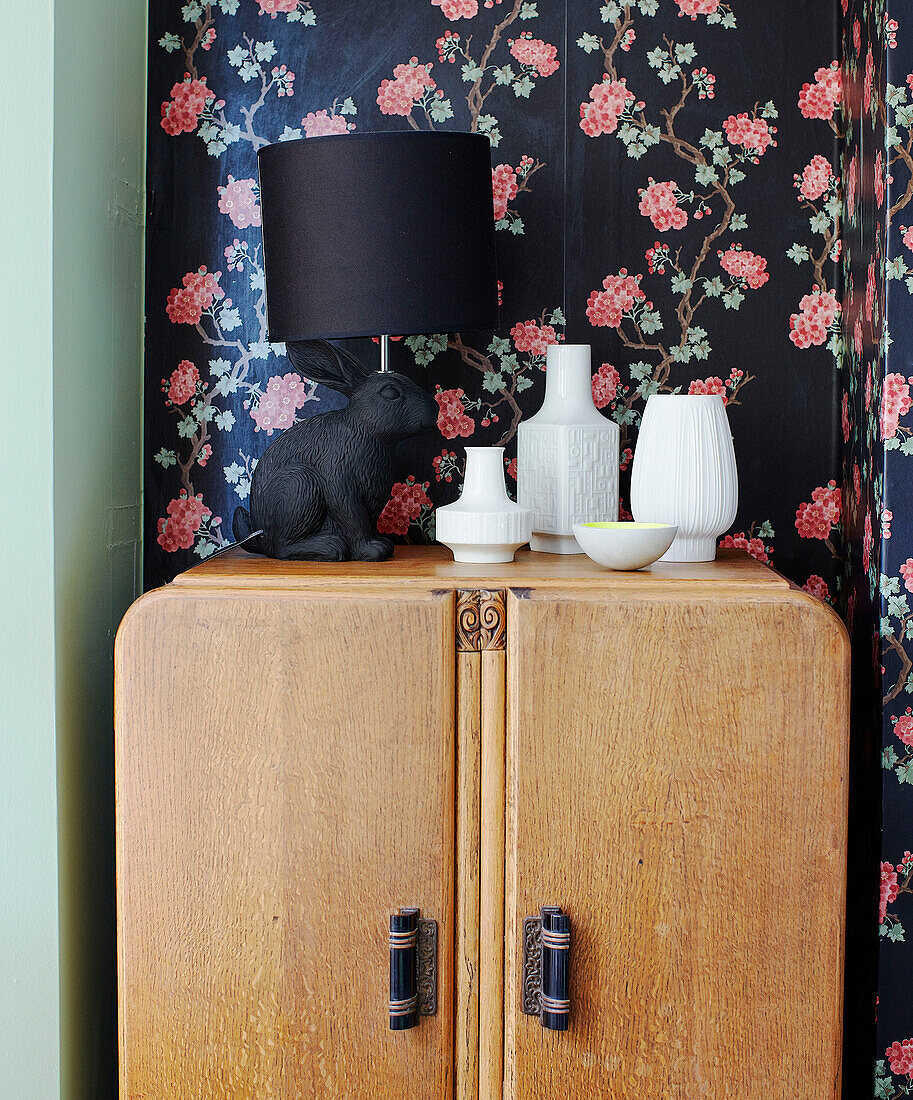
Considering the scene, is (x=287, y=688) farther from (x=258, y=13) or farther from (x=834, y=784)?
(x=258, y=13)

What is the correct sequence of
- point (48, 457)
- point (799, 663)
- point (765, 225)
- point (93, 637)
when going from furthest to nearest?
point (765, 225), point (93, 637), point (48, 457), point (799, 663)

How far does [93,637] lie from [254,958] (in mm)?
530

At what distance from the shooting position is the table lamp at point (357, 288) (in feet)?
4.30

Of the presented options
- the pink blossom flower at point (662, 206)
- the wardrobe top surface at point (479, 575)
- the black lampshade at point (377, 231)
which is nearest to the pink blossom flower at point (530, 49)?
the pink blossom flower at point (662, 206)

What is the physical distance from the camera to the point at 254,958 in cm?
120

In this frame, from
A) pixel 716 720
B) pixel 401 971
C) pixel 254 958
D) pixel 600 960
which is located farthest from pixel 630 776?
pixel 254 958

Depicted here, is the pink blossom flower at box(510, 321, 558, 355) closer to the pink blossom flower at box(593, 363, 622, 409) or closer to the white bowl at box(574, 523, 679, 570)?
the pink blossom flower at box(593, 363, 622, 409)

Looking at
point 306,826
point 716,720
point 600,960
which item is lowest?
point 600,960

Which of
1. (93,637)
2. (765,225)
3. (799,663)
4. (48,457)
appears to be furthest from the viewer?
(765,225)

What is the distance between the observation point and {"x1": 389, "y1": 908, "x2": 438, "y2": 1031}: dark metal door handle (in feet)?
3.84

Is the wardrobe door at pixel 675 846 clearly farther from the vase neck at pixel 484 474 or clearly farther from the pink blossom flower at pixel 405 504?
the pink blossom flower at pixel 405 504

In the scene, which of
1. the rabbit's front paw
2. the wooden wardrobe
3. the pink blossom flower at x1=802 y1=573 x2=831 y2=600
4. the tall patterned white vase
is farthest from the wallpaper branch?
the wooden wardrobe

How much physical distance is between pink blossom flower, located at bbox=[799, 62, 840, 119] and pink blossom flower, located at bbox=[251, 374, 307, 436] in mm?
937

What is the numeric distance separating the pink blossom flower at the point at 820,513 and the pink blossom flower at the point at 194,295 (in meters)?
1.03
